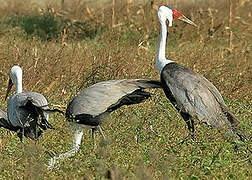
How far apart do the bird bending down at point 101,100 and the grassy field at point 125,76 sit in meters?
0.20

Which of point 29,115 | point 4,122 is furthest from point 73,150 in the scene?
point 4,122

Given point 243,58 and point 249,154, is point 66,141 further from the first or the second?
point 243,58

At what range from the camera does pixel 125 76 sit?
29.6ft

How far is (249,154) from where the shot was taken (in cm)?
577

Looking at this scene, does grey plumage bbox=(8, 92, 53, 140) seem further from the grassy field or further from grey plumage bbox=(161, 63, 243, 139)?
grey plumage bbox=(161, 63, 243, 139)

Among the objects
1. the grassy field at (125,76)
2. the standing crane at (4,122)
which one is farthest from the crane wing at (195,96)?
the standing crane at (4,122)

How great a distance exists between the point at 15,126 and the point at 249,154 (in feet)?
7.04

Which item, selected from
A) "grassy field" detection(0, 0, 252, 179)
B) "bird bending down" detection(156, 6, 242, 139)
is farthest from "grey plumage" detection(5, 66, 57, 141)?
"bird bending down" detection(156, 6, 242, 139)

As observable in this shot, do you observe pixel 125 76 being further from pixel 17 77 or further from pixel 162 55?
pixel 17 77

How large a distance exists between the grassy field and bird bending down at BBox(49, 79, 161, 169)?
20 centimetres

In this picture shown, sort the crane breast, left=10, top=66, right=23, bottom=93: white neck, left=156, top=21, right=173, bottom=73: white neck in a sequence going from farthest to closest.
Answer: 1. left=10, top=66, right=23, bottom=93: white neck
2. left=156, top=21, right=173, bottom=73: white neck
3. the crane breast

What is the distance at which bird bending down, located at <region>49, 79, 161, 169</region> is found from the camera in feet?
19.7

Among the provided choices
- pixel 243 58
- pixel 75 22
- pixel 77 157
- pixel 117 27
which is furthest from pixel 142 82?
pixel 75 22

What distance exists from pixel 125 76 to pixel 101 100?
2990 mm
